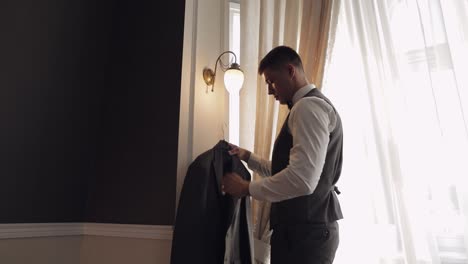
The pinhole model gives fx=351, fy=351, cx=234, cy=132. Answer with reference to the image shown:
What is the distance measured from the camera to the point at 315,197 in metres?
1.41

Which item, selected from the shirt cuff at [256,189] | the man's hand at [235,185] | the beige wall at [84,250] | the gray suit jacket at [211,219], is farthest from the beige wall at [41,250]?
the shirt cuff at [256,189]

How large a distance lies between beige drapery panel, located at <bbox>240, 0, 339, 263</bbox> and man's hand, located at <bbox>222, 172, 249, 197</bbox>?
0.30m

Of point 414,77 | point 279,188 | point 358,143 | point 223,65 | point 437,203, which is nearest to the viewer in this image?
point 279,188

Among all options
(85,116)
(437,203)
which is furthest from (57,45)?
(437,203)

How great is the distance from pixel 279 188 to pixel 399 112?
0.74 m

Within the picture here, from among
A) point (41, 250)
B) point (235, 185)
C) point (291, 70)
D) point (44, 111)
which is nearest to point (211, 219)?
point (235, 185)

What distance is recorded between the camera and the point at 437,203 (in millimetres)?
1512

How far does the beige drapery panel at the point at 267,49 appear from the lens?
1.85 m

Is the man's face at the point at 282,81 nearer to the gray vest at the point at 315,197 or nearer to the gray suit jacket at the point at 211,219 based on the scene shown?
the gray vest at the point at 315,197

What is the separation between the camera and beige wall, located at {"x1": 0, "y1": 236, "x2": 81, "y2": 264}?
1.81m

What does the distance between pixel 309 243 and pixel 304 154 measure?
14.0 inches

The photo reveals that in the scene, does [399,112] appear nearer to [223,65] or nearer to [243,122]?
[243,122]

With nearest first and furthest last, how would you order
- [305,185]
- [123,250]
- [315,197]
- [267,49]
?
[305,185], [315,197], [123,250], [267,49]

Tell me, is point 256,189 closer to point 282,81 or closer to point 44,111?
point 282,81
